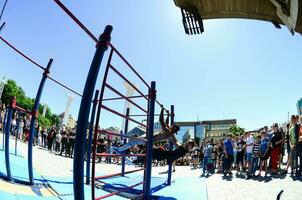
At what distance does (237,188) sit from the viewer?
22.0ft

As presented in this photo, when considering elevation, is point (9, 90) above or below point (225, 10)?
above

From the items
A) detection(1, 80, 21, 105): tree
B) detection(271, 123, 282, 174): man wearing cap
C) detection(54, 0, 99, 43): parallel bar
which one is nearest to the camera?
detection(54, 0, 99, 43): parallel bar

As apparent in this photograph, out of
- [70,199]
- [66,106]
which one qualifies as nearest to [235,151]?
[70,199]

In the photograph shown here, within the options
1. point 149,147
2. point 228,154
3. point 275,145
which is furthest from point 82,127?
point 228,154

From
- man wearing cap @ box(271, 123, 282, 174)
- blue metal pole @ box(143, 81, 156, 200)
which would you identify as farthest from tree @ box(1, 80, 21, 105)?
blue metal pole @ box(143, 81, 156, 200)

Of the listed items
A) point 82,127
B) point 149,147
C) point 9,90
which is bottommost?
point 149,147

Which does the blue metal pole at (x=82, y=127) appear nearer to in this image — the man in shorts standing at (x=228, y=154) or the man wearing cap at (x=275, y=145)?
the man wearing cap at (x=275, y=145)

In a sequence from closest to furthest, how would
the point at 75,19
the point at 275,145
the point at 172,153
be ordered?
the point at 75,19
the point at 172,153
the point at 275,145

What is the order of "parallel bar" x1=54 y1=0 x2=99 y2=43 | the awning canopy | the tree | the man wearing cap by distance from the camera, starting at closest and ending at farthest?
"parallel bar" x1=54 y1=0 x2=99 y2=43 < the awning canopy < the man wearing cap < the tree

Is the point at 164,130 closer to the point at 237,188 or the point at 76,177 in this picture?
the point at 237,188

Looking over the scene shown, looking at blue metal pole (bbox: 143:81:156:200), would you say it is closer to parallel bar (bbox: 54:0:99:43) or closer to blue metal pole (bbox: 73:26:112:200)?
parallel bar (bbox: 54:0:99:43)

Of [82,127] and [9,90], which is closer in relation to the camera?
[82,127]

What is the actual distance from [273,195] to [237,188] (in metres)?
1.15

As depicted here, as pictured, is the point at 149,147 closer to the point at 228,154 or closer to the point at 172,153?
the point at 172,153
